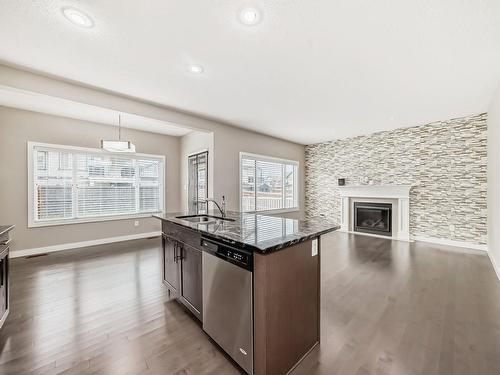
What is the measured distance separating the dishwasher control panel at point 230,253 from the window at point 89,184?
175 inches

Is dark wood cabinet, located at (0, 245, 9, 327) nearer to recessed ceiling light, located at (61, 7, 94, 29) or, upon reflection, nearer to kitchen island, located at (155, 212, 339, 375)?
kitchen island, located at (155, 212, 339, 375)

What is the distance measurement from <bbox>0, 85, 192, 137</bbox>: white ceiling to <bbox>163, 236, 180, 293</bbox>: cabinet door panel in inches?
94.6

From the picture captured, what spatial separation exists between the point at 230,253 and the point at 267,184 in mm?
4822

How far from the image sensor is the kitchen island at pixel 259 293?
4.59 feet

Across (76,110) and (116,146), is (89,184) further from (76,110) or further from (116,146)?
(116,146)

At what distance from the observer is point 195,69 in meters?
2.71

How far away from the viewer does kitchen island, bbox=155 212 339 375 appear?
1.40 metres

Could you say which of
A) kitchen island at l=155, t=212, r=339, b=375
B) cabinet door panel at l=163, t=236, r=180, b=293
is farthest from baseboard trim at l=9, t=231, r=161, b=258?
kitchen island at l=155, t=212, r=339, b=375

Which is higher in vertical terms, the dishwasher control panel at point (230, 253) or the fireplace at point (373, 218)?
the dishwasher control panel at point (230, 253)

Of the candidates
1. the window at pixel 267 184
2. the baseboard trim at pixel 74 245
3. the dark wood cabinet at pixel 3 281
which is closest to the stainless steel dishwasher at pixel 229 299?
the dark wood cabinet at pixel 3 281

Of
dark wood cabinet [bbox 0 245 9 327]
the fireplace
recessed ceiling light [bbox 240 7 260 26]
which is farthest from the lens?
the fireplace

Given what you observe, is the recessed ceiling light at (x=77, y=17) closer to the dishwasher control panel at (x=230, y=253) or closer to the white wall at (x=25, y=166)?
→ the dishwasher control panel at (x=230, y=253)

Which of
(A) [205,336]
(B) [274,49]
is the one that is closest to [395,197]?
(B) [274,49]

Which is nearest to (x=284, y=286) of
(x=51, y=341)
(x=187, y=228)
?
(x=187, y=228)
